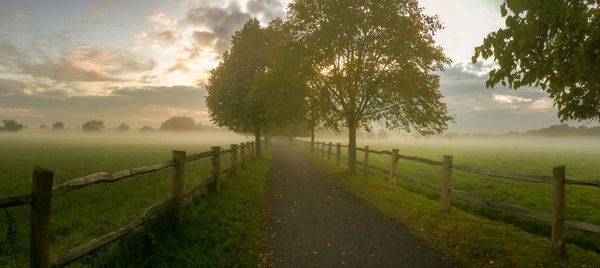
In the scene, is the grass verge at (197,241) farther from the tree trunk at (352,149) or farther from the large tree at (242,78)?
the large tree at (242,78)

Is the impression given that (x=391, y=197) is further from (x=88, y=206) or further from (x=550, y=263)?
(x=88, y=206)

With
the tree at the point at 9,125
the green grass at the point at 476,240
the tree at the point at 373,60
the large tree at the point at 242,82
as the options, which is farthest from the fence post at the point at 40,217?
the tree at the point at 9,125

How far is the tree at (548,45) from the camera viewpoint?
15.3 ft

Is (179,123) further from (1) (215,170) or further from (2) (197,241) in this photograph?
(2) (197,241)

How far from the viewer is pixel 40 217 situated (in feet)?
9.61

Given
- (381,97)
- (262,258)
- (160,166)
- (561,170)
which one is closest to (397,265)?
(262,258)

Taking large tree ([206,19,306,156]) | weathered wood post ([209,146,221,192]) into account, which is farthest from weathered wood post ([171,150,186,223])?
large tree ([206,19,306,156])

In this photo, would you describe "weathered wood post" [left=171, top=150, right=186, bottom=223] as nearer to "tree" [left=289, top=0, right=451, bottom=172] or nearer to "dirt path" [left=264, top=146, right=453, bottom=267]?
"dirt path" [left=264, top=146, right=453, bottom=267]

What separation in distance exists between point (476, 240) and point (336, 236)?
9.50 feet

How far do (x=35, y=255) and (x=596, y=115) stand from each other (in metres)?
13.8

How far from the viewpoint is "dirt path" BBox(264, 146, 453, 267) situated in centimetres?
502

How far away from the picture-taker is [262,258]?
514 cm

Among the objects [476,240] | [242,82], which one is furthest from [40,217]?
[242,82]

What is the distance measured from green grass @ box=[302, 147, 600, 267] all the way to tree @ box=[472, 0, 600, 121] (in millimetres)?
3386
